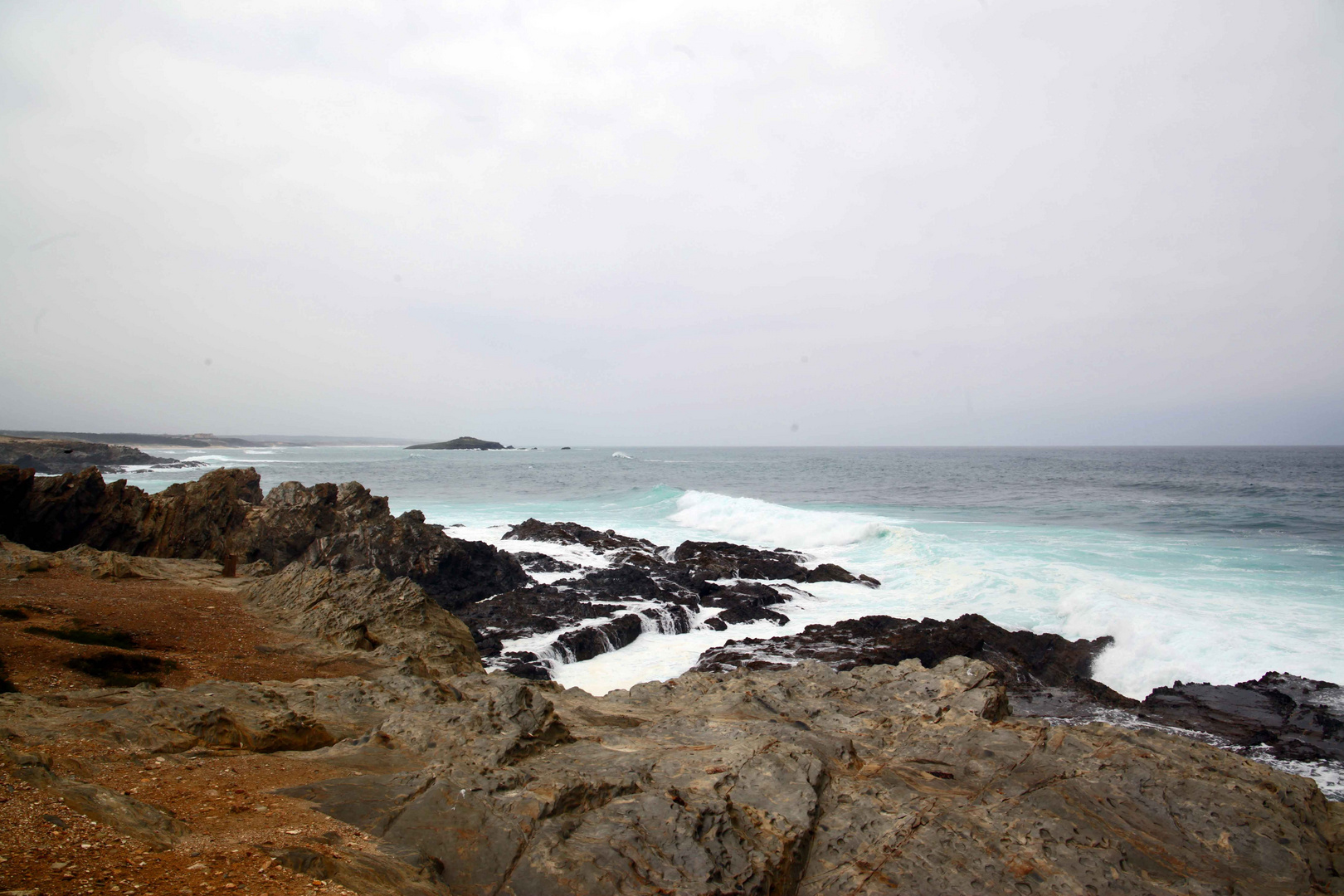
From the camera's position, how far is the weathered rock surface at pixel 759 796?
3.93 m

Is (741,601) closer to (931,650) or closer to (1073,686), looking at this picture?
(931,650)

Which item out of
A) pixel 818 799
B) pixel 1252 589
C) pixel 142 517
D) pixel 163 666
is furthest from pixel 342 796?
pixel 1252 589

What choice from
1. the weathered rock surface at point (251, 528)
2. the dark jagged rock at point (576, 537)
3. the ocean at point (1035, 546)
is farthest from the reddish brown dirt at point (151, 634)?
the dark jagged rock at point (576, 537)

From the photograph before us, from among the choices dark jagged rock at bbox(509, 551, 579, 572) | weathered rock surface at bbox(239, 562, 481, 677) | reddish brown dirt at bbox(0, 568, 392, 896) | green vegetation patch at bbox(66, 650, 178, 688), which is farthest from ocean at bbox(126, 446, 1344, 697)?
reddish brown dirt at bbox(0, 568, 392, 896)

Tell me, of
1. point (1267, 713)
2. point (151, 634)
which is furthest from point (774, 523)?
point (151, 634)

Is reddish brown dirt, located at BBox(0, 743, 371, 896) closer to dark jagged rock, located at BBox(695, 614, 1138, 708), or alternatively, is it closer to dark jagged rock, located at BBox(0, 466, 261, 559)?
dark jagged rock, located at BBox(695, 614, 1138, 708)

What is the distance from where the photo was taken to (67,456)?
206 ft

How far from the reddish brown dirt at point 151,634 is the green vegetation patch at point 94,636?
10 centimetres

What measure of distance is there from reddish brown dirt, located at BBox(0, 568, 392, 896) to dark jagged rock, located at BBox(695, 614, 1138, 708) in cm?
806

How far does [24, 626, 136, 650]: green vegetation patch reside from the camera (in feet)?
24.2

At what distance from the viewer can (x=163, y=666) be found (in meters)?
7.18

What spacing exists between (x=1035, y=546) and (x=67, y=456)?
83.4 meters

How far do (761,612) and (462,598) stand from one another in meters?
8.10

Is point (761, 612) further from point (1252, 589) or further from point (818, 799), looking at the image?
point (1252, 589)
